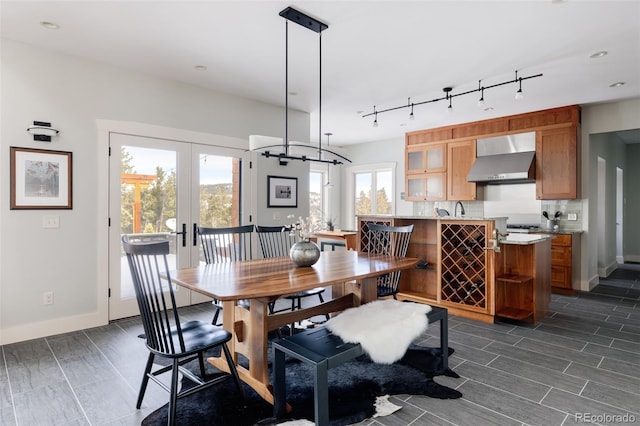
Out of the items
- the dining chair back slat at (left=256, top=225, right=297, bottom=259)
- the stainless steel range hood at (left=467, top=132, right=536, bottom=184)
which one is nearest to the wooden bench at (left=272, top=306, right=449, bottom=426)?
the dining chair back slat at (left=256, top=225, right=297, bottom=259)

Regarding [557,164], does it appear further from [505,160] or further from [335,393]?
[335,393]

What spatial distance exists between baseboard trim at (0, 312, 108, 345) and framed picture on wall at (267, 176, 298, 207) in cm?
250

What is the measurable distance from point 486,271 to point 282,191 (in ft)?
9.66

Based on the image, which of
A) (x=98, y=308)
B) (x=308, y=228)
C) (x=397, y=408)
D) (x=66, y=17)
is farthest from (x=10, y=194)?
(x=397, y=408)

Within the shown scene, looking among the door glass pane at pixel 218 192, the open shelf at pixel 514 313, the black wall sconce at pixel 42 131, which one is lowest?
the open shelf at pixel 514 313

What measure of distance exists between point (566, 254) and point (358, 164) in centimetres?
476

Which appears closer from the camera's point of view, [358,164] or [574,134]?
[574,134]

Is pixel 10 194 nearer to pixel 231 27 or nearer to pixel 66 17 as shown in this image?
pixel 66 17

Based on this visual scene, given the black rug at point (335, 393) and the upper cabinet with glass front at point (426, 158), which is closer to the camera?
the black rug at point (335, 393)

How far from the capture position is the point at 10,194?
10.8 feet

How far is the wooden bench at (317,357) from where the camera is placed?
1.88 m

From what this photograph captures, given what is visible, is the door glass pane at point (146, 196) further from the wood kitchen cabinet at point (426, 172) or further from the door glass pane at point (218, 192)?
the wood kitchen cabinet at point (426, 172)

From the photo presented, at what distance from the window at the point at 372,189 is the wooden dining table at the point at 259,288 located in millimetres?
5322

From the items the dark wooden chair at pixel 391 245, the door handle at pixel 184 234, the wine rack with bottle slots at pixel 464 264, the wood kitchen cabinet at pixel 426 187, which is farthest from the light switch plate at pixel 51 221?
the wood kitchen cabinet at pixel 426 187
